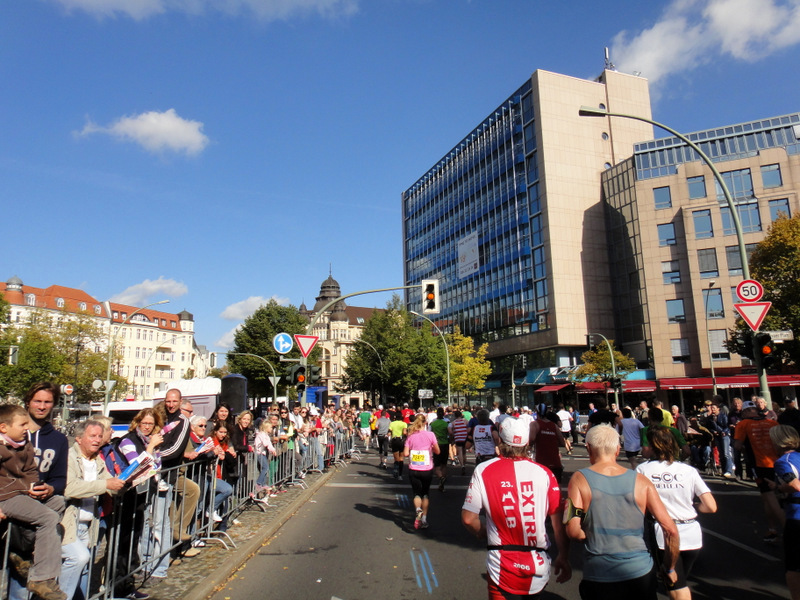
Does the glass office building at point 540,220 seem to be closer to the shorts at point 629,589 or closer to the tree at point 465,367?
the tree at point 465,367

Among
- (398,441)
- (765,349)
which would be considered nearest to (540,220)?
(398,441)

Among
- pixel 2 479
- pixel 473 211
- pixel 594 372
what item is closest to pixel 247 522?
pixel 2 479

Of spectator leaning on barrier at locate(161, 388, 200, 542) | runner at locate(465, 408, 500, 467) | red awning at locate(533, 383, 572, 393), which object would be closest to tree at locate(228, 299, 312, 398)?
red awning at locate(533, 383, 572, 393)

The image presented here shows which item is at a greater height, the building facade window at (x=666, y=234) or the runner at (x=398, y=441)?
the building facade window at (x=666, y=234)

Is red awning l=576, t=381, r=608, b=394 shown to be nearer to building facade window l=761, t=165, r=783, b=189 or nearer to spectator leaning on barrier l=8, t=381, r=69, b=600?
building facade window l=761, t=165, r=783, b=189

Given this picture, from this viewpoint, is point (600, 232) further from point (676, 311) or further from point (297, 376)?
point (297, 376)

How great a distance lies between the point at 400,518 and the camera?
31.3 ft

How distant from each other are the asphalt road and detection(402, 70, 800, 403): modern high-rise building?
116 ft

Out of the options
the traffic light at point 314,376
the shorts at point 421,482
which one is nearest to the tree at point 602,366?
the traffic light at point 314,376

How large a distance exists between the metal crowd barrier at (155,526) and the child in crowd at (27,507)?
0.15m

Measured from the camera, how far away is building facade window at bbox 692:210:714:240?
4453cm

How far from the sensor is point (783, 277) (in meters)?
32.7

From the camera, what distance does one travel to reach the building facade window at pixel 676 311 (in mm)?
45656

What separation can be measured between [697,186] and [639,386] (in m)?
16.5
